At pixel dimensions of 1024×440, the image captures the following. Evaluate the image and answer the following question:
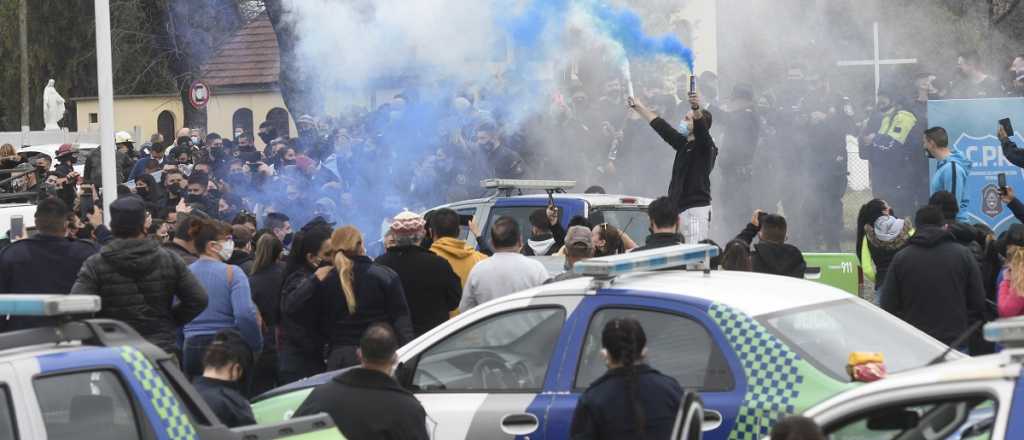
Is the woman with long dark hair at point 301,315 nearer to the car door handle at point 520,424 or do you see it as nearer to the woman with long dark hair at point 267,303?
the woman with long dark hair at point 267,303

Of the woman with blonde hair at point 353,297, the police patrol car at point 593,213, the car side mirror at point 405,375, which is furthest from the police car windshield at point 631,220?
the car side mirror at point 405,375

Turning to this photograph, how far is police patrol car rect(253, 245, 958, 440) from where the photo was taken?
6.59 m

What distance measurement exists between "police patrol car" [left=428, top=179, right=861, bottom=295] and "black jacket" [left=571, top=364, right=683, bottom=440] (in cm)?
597

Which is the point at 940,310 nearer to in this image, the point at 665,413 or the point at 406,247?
the point at 406,247

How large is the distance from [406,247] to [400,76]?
36.4 ft

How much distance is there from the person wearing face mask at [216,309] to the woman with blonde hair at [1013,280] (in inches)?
188

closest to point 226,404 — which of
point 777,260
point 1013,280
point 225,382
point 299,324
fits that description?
point 225,382

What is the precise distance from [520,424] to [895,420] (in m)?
2.55

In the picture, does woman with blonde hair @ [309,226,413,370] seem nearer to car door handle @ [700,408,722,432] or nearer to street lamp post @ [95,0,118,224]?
car door handle @ [700,408,722,432]

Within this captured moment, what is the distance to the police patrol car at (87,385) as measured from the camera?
16.9 feet

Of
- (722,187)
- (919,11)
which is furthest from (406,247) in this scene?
(919,11)

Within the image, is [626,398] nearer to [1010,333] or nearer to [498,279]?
[1010,333]

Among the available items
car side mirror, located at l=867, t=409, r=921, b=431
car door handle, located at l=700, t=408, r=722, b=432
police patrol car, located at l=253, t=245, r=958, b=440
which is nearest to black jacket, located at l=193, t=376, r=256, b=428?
police patrol car, located at l=253, t=245, r=958, b=440

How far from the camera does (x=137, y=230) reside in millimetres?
8172
